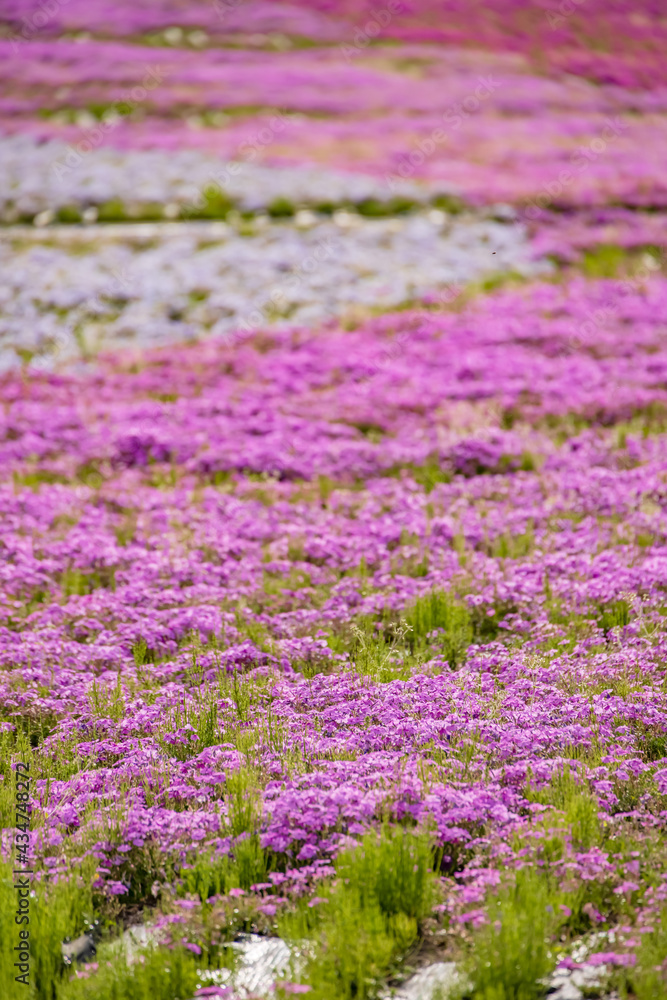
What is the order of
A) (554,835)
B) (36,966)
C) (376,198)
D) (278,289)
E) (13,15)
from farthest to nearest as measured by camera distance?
1. (13,15)
2. (376,198)
3. (278,289)
4. (554,835)
5. (36,966)

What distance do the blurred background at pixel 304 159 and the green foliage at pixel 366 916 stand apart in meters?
15.8

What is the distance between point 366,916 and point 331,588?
4583 millimetres

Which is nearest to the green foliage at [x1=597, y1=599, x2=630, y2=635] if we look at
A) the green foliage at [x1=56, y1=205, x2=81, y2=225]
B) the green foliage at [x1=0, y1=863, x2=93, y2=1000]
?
the green foliage at [x1=0, y1=863, x2=93, y2=1000]

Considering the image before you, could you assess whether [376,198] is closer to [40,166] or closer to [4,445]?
[40,166]

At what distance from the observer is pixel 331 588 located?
358 inches

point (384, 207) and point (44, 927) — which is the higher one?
point (384, 207)

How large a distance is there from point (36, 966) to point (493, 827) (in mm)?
2607

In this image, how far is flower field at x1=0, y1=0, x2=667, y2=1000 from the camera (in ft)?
15.7

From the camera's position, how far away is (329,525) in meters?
10.8

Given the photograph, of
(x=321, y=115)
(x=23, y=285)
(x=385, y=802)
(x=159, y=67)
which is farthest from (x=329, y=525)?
(x=159, y=67)

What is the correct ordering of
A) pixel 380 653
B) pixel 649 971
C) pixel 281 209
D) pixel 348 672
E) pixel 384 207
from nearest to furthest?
1. pixel 649 971
2. pixel 348 672
3. pixel 380 653
4. pixel 281 209
5. pixel 384 207

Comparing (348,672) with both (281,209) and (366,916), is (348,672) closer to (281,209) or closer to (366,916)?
(366,916)

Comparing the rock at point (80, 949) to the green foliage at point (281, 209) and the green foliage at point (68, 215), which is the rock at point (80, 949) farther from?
the green foliage at point (68, 215)

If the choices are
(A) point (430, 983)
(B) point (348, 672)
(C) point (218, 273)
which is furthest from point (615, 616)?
(C) point (218, 273)
